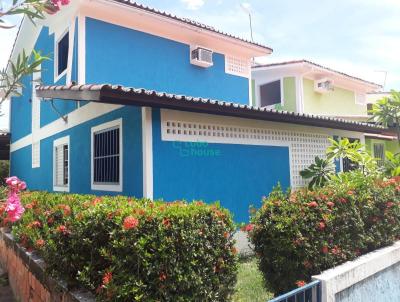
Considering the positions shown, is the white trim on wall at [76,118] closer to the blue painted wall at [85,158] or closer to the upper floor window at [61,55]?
the blue painted wall at [85,158]

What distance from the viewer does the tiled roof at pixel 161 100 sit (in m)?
5.61

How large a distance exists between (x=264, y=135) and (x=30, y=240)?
5370mm

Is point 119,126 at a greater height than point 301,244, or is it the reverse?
point 119,126

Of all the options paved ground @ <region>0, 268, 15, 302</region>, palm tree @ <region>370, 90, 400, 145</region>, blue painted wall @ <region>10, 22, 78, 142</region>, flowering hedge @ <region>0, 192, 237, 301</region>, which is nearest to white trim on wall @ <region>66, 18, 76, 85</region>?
blue painted wall @ <region>10, 22, 78, 142</region>

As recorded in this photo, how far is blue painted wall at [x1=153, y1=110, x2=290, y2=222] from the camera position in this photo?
6.67 meters

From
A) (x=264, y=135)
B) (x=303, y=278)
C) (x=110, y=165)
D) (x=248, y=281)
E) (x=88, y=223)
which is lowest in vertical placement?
(x=248, y=281)

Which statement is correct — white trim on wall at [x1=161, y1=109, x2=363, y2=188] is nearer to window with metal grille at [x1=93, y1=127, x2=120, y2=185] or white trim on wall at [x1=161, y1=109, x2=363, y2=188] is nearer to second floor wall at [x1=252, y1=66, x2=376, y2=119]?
window with metal grille at [x1=93, y1=127, x2=120, y2=185]

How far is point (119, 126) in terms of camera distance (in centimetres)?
742

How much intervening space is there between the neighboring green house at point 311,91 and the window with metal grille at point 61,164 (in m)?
9.74

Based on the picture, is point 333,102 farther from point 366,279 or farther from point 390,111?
point 366,279

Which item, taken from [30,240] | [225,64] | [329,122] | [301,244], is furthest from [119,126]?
[225,64]

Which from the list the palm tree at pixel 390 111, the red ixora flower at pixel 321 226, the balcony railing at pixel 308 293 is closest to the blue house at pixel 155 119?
the palm tree at pixel 390 111

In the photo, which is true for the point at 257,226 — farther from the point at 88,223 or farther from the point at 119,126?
the point at 119,126

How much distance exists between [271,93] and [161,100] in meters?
13.7
